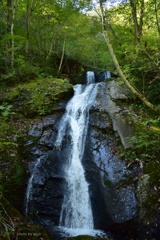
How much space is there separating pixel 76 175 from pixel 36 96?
4.92 meters

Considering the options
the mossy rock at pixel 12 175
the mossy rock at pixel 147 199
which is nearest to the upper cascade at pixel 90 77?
the mossy rock at pixel 12 175

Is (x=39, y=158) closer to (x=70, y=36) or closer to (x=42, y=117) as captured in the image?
(x=42, y=117)

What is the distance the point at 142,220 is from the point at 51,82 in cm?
861

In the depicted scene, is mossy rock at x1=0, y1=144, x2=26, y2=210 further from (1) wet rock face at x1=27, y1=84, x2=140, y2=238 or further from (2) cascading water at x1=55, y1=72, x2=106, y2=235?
(2) cascading water at x1=55, y1=72, x2=106, y2=235

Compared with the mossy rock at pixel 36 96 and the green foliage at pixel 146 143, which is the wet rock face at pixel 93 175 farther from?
the mossy rock at pixel 36 96

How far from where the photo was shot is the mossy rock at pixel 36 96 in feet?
32.2

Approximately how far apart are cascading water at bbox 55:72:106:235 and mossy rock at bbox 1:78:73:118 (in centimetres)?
77

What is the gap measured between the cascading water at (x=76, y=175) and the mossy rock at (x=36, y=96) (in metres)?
0.77

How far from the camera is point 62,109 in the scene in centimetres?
1026

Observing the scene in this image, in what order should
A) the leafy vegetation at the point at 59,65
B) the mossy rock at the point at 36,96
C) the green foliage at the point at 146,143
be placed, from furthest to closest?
the mossy rock at the point at 36,96, the leafy vegetation at the point at 59,65, the green foliage at the point at 146,143

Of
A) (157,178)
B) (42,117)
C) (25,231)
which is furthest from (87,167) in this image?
(25,231)

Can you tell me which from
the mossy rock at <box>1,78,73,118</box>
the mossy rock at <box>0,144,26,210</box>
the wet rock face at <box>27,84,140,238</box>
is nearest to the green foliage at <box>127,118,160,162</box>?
the wet rock face at <box>27,84,140,238</box>

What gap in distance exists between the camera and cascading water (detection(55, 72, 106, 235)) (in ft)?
20.8

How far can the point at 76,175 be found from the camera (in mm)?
7418
